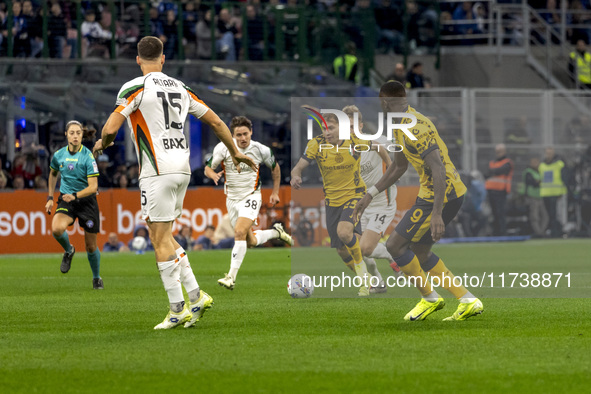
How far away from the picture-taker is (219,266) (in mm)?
20578

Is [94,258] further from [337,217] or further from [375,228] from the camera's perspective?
[375,228]

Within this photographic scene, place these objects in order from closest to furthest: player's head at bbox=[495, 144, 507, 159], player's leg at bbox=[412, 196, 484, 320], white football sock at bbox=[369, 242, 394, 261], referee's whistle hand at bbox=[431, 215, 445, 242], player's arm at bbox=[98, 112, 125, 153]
A: player's arm at bbox=[98, 112, 125, 153] < referee's whistle hand at bbox=[431, 215, 445, 242] < player's leg at bbox=[412, 196, 484, 320] < white football sock at bbox=[369, 242, 394, 261] < player's head at bbox=[495, 144, 507, 159]

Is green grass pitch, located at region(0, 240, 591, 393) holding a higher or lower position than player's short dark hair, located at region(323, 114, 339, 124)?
lower

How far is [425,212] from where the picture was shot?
427 inches

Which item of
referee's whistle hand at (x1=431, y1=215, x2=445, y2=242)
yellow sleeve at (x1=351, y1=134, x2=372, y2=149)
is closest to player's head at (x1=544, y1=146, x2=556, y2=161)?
yellow sleeve at (x1=351, y1=134, x2=372, y2=149)

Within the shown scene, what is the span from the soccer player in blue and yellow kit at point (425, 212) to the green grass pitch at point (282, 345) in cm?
29

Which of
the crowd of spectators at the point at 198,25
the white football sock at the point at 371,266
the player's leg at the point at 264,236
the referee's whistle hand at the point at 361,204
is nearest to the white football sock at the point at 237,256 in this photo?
the player's leg at the point at 264,236

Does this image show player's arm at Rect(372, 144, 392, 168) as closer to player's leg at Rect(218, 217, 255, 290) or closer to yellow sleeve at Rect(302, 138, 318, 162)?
yellow sleeve at Rect(302, 138, 318, 162)

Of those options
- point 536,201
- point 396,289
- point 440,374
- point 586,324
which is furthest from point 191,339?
point 536,201

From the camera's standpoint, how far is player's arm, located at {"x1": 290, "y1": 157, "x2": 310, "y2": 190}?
13.6 metres

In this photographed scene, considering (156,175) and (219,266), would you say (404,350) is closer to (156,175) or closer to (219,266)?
(156,175)

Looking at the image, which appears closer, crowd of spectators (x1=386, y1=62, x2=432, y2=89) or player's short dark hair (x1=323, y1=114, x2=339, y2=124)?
player's short dark hair (x1=323, y1=114, x2=339, y2=124)

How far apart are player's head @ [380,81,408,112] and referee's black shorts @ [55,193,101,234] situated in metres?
6.23

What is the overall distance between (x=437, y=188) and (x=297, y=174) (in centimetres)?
344
